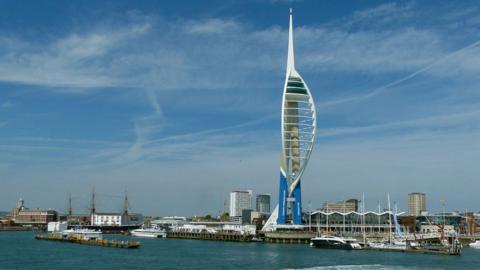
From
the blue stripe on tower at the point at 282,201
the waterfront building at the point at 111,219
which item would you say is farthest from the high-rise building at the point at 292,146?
the waterfront building at the point at 111,219

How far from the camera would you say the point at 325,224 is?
361 feet

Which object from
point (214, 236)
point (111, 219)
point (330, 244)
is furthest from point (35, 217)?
point (330, 244)

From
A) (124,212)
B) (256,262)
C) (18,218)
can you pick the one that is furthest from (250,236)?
(18,218)

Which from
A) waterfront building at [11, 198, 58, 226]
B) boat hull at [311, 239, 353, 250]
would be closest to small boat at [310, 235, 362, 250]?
boat hull at [311, 239, 353, 250]

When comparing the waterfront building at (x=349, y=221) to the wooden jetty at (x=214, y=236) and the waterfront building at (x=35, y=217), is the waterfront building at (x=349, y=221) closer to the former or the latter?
the wooden jetty at (x=214, y=236)

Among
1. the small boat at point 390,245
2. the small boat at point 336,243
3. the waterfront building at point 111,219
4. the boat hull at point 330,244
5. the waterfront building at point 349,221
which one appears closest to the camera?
the small boat at point 390,245

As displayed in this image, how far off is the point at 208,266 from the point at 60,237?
47.0 metres

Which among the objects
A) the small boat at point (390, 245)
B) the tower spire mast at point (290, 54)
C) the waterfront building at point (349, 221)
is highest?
the tower spire mast at point (290, 54)

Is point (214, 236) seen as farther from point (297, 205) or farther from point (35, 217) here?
point (35, 217)

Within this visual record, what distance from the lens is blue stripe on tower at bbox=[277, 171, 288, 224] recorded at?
293ft

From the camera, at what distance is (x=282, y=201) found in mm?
90438

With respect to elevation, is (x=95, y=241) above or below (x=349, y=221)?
below

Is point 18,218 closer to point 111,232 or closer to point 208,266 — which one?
point 111,232

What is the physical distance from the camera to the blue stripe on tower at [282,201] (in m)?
89.4
